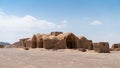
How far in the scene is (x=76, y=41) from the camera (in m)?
36.8

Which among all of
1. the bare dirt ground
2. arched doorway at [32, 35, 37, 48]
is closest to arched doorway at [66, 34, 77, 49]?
arched doorway at [32, 35, 37, 48]

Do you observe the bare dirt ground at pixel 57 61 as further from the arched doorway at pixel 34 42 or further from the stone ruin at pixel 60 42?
the arched doorway at pixel 34 42

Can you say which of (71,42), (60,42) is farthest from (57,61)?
(71,42)

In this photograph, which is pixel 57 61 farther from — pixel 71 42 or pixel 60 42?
pixel 71 42

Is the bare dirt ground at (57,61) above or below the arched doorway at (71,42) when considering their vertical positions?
below

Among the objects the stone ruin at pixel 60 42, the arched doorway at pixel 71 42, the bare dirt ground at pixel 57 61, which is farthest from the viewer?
the arched doorway at pixel 71 42

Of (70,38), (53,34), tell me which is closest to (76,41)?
(70,38)

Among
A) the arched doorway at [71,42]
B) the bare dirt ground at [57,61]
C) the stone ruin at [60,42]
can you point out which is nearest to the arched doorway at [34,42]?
the stone ruin at [60,42]

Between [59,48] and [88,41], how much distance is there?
19.7 ft

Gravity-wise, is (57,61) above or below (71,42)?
below

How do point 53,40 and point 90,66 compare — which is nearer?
point 90,66

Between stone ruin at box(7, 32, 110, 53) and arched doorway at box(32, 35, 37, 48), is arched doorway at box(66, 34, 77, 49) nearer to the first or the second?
stone ruin at box(7, 32, 110, 53)

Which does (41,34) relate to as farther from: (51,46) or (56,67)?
(56,67)

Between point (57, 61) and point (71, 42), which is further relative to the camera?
point (71, 42)
